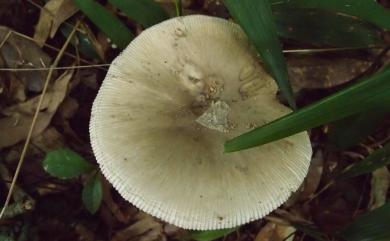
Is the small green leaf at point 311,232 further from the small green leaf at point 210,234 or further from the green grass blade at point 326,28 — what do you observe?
the green grass blade at point 326,28

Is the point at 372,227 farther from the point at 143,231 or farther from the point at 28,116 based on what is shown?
the point at 28,116

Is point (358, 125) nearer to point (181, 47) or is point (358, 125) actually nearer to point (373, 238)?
point (373, 238)

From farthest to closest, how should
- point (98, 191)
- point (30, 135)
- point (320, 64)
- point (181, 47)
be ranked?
point (320, 64) → point (30, 135) → point (98, 191) → point (181, 47)

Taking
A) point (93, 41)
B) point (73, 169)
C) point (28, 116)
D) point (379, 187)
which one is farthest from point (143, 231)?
point (379, 187)

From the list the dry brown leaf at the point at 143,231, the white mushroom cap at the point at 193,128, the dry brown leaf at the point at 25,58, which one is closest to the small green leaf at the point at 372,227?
the white mushroom cap at the point at 193,128

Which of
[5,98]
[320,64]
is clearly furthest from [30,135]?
[320,64]

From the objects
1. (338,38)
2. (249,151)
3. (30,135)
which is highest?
(338,38)
